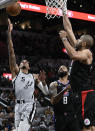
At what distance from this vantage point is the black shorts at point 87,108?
11.2ft

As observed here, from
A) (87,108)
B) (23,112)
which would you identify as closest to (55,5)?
(23,112)

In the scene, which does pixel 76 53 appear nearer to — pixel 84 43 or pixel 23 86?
pixel 84 43

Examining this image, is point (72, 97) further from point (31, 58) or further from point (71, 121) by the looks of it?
point (31, 58)

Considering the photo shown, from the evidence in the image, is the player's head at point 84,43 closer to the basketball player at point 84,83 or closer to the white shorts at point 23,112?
the basketball player at point 84,83

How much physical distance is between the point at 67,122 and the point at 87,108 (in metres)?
0.95

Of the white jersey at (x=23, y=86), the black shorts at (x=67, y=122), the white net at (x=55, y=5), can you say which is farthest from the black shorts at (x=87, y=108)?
the white jersey at (x=23, y=86)

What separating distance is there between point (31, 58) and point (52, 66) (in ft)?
5.11

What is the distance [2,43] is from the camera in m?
19.0

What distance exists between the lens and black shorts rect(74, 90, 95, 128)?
342 cm

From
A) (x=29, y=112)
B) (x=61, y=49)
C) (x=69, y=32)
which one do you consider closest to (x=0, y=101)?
(x=29, y=112)

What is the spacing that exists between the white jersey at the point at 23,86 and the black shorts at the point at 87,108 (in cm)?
178

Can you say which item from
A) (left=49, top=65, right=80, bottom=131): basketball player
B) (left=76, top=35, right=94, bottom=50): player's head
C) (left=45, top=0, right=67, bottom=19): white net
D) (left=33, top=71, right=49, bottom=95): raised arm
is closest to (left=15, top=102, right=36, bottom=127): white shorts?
(left=33, top=71, right=49, bottom=95): raised arm

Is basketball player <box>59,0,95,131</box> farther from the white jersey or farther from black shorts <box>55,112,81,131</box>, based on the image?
the white jersey

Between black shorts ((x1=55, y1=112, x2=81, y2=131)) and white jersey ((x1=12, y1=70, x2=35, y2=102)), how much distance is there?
0.96 metres
